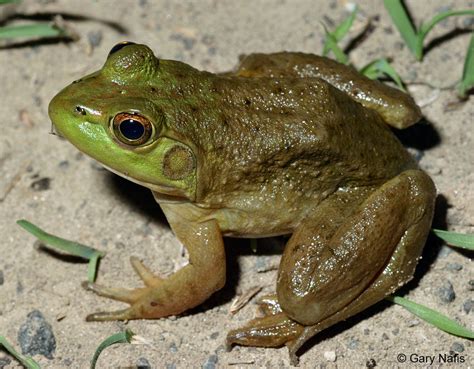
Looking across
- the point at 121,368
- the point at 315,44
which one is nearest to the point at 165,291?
the point at 121,368

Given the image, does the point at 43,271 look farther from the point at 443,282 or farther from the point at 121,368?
the point at 443,282

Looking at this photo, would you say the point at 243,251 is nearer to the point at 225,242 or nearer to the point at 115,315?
the point at 225,242

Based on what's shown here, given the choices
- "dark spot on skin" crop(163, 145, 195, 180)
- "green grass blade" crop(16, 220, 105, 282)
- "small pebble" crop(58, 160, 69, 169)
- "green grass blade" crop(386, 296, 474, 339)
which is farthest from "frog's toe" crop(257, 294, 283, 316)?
"small pebble" crop(58, 160, 69, 169)

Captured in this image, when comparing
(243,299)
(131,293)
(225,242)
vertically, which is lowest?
(131,293)

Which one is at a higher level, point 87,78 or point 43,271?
point 87,78

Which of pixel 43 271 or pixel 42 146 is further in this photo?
pixel 42 146

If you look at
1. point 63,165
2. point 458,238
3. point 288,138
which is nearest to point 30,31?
point 63,165

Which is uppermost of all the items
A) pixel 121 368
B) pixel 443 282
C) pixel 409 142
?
pixel 409 142
